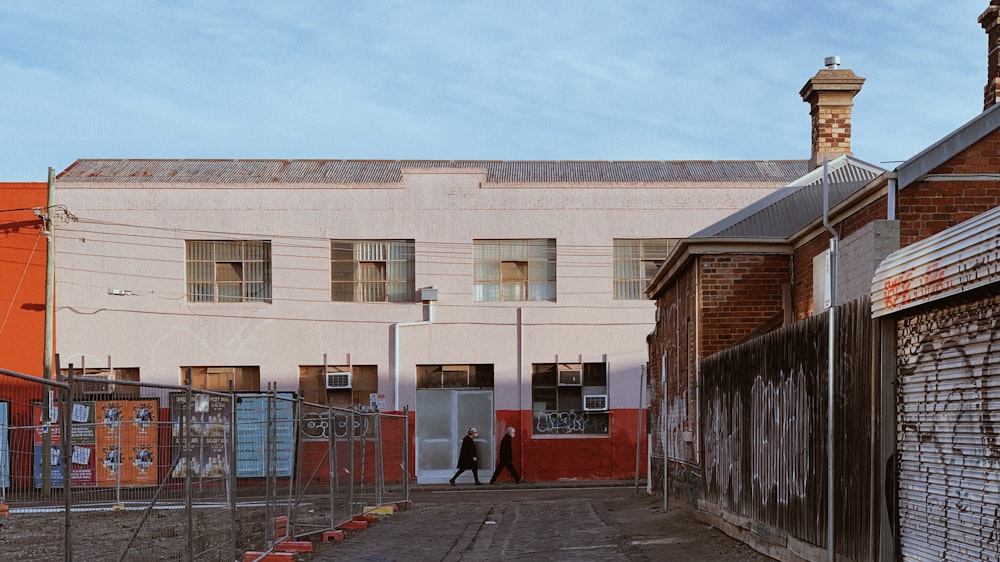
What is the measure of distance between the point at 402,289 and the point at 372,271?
929 mm

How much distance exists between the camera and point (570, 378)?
33406 millimetres

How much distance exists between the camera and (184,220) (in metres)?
33.3

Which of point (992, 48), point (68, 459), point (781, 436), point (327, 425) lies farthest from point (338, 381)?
point (68, 459)

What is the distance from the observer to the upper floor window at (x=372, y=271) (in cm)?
3356

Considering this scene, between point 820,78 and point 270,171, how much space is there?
17.9 metres

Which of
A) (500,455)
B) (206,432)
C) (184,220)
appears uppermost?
(184,220)

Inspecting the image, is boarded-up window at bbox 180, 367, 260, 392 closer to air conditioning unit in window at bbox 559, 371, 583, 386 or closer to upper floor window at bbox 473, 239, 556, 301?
upper floor window at bbox 473, 239, 556, 301

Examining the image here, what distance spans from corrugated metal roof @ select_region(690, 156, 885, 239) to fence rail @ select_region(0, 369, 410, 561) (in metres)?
7.51

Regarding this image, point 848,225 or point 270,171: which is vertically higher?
point 270,171

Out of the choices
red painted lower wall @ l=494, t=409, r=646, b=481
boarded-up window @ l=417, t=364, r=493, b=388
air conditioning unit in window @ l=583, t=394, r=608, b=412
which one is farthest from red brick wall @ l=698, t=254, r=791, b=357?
→ boarded-up window @ l=417, t=364, r=493, b=388

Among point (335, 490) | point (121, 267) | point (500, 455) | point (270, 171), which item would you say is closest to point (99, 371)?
point (121, 267)

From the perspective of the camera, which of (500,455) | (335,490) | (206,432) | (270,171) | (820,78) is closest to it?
(206,432)

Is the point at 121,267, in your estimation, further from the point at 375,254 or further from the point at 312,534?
the point at 312,534

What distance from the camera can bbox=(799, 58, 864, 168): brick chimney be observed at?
71.4ft
